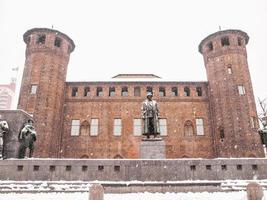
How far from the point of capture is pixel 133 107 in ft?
104

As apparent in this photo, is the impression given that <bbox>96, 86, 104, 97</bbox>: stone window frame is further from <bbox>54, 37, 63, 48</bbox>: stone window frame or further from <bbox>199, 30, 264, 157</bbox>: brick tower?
<bbox>199, 30, 264, 157</bbox>: brick tower

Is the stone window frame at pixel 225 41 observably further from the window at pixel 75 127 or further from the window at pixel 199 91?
the window at pixel 75 127

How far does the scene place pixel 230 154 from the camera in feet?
92.2

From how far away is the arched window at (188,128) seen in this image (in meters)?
30.8

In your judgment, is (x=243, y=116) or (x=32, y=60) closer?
(x=243, y=116)

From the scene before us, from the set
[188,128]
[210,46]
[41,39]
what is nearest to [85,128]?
[188,128]

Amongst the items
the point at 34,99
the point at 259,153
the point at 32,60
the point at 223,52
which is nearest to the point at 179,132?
the point at 259,153

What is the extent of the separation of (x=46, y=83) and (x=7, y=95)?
82.2m

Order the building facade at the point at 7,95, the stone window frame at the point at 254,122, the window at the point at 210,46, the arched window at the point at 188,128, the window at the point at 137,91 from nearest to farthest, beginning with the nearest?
the stone window frame at the point at 254,122 < the arched window at the point at 188,128 < the window at the point at 137,91 < the window at the point at 210,46 < the building facade at the point at 7,95

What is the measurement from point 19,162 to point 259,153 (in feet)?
68.8

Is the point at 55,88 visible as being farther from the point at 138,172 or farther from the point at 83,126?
the point at 138,172

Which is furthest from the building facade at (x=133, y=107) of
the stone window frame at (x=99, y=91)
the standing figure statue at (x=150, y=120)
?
the standing figure statue at (x=150, y=120)

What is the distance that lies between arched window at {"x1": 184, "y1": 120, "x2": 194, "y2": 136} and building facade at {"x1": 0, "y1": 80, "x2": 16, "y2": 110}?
82472mm

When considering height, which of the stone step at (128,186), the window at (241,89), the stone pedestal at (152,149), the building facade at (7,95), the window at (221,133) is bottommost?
the stone step at (128,186)
